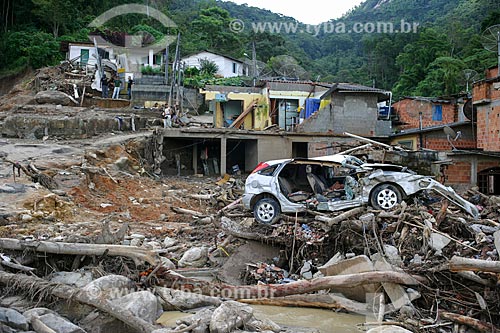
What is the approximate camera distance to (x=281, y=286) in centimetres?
788

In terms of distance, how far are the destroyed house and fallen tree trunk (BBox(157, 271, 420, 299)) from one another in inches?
670

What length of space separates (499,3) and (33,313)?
50.5 meters

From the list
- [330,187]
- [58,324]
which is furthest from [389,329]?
[330,187]

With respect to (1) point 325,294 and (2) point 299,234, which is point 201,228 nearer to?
(2) point 299,234

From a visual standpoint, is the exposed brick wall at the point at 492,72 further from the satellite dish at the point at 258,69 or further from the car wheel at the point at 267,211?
the satellite dish at the point at 258,69

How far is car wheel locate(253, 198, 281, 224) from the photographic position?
35.3 feet

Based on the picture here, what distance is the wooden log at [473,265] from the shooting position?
6465mm

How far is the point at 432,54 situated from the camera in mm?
41906

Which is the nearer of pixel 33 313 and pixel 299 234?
pixel 33 313

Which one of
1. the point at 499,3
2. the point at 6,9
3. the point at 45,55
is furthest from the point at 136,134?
the point at 499,3

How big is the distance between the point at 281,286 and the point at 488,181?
1473cm

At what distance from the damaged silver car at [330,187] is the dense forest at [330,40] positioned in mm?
17817

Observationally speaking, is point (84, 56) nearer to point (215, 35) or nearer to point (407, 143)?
point (215, 35)

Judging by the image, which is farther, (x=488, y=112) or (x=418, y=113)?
(x=418, y=113)
